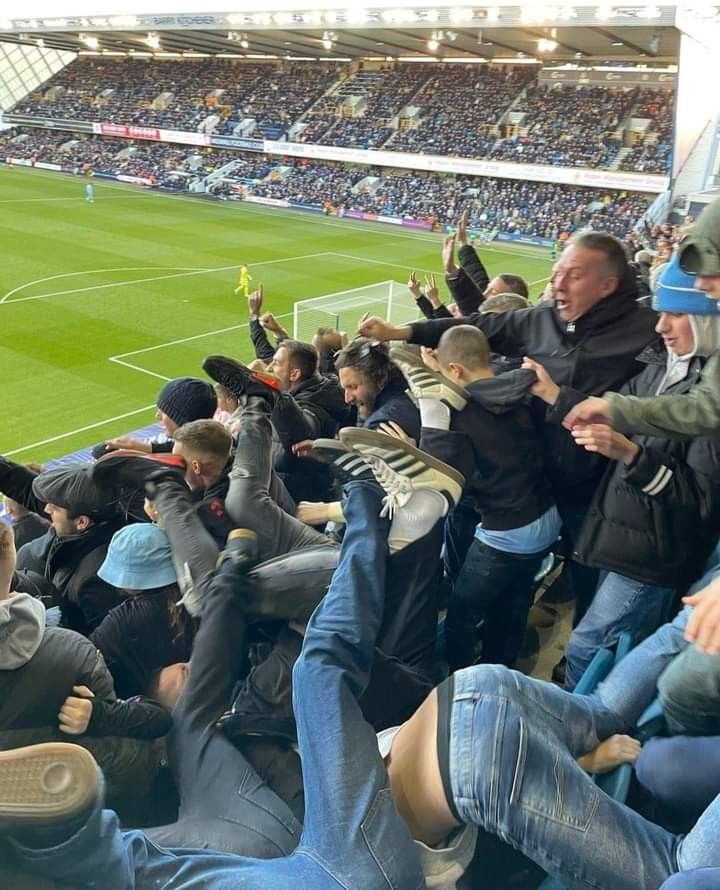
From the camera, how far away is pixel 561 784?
161 cm

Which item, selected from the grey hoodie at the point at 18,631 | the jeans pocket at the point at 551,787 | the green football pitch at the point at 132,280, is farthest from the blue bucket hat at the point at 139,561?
the green football pitch at the point at 132,280

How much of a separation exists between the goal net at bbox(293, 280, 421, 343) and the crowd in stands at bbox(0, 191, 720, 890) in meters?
10.0

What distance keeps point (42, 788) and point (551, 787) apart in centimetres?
104

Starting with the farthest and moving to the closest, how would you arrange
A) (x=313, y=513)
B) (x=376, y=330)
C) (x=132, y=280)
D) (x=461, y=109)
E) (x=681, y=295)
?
(x=461, y=109) → (x=132, y=280) → (x=376, y=330) → (x=313, y=513) → (x=681, y=295)

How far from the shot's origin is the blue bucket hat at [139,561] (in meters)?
2.58

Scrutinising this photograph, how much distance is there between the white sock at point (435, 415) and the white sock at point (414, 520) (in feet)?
1.42

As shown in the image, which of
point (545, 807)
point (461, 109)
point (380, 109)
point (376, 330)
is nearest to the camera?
point (545, 807)

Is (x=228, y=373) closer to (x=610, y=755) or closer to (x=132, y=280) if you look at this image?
(x=610, y=755)

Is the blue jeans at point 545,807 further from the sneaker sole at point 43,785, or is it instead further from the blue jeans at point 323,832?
the sneaker sole at point 43,785

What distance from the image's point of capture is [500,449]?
9.68 ft

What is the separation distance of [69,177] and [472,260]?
3509 cm

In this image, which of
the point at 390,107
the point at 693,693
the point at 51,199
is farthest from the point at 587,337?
the point at 390,107

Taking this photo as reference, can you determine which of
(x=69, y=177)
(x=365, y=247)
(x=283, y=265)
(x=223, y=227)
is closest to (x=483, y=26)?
(x=365, y=247)

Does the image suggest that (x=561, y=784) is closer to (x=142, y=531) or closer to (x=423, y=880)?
(x=423, y=880)
